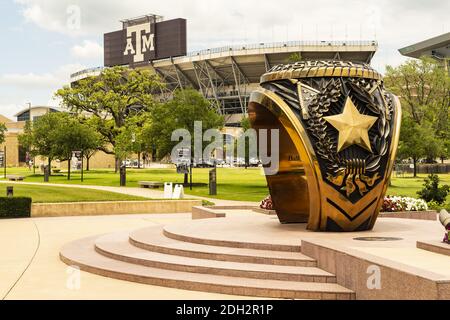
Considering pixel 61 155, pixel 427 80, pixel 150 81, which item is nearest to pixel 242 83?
pixel 150 81

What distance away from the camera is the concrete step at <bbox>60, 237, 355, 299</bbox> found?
331 inches

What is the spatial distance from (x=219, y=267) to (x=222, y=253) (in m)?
0.66

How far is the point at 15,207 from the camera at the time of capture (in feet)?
74.0

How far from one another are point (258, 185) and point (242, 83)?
184 ft

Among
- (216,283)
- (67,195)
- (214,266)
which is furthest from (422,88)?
(216,283)

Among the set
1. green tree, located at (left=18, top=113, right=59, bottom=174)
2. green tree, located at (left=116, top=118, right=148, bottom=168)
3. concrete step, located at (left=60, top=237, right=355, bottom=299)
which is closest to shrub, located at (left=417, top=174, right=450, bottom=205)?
concrete step, located at (left=60, top=237, right=355, bottom=299)

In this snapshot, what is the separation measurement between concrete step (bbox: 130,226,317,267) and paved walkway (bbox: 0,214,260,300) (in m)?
1.29

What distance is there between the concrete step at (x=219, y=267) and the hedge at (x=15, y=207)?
11.7 m

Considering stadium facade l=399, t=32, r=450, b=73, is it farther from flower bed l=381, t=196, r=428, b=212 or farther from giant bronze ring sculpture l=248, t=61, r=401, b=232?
giant bronze ring sculpture l=248, t=61, r=401, b=232

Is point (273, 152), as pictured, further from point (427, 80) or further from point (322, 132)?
point (427, 80)

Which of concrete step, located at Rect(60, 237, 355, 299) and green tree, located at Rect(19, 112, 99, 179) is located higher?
green tree, located at Rect(19, 112, 99, 179)

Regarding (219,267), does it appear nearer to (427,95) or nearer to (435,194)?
(435,194)

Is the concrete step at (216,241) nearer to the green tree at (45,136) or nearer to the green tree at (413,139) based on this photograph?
the green tree at (413,139)
